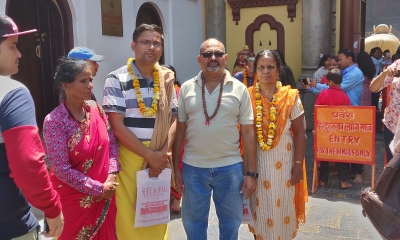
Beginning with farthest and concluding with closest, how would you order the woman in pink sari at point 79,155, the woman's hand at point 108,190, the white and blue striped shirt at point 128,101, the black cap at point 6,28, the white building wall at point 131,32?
the white building wall at point 131,32
the white and blue striped shirt at point 128,101
the woman's hand at point 108,190
the woman in pink sari at point 79,155
the black cap at point 6,28

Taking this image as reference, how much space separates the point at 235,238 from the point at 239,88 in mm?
1140

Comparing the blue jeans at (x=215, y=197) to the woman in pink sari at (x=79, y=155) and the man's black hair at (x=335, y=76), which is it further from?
the man's black hair at (x=335, y=76)

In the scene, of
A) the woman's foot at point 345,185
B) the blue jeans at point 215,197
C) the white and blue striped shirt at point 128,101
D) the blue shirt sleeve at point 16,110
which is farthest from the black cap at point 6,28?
the woman's foot at point 345,185

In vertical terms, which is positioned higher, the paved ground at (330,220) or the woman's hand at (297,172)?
the woman's hand at (297,172)

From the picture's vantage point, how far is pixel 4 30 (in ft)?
6.00

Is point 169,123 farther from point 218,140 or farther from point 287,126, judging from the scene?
point 287,126

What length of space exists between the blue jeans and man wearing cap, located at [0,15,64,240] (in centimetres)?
125

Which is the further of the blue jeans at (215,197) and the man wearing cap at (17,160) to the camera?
the blue jeans at (215,197)

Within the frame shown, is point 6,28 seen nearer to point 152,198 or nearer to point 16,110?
point 16,110

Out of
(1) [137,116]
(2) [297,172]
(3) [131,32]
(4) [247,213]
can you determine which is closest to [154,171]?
(1) [137,116]

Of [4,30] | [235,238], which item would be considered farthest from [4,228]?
[235,238]

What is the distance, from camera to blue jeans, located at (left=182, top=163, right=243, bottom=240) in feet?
9.71

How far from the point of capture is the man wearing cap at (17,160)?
1.72m

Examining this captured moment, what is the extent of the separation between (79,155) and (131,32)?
210 inches
